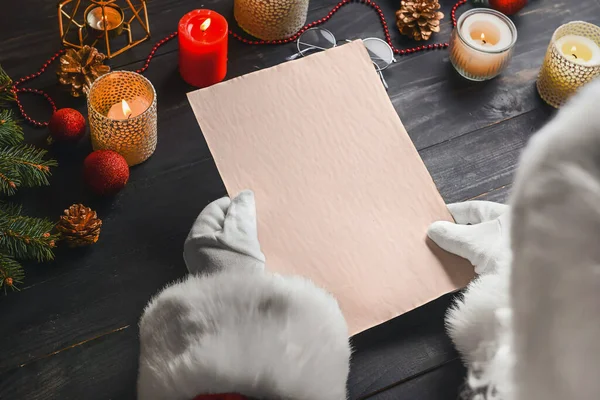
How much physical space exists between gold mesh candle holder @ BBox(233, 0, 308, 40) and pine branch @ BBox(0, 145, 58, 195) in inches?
15.5

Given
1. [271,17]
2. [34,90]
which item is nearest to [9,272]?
[34,90]

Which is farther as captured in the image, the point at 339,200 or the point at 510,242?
the point at 339,200

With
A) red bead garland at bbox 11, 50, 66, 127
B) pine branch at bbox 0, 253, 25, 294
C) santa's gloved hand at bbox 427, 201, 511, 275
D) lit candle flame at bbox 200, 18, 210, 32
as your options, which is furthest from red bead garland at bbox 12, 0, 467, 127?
santa's gloved hand at bbox 427, 201, 511, 275

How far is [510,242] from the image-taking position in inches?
17.2

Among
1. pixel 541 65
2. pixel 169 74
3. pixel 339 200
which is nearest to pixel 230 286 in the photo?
pixel 339 200

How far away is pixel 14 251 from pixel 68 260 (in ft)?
0.23

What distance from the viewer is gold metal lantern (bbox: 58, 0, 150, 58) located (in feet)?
3.59

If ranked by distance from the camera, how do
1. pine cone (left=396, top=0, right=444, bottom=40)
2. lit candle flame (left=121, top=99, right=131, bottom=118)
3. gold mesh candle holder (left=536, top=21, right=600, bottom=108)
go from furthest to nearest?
pine cone (left=396, top=0, right=444, bottom=40) → gold mesh candle holder (left=536, top=21, right=600, bottom=108) → lit candle flame (left=121, top=99, right=131, bottom=118)

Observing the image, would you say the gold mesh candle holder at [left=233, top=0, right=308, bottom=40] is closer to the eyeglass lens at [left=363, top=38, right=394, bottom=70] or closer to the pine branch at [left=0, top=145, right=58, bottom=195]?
the eyeglass lens at [left=363, top=38, right=394, bottom=70]

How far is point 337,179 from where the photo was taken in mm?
962

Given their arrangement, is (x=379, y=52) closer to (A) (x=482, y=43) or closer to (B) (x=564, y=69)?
(A) (x=482, y=43)

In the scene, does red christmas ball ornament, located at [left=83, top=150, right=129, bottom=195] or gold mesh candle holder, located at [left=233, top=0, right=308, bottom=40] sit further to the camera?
gold mesh candle holder, located at [left=233, top=0, right=308, bottom=40]

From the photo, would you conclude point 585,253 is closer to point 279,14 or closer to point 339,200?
point 339,200

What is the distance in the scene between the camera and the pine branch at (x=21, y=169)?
2.85 feet
